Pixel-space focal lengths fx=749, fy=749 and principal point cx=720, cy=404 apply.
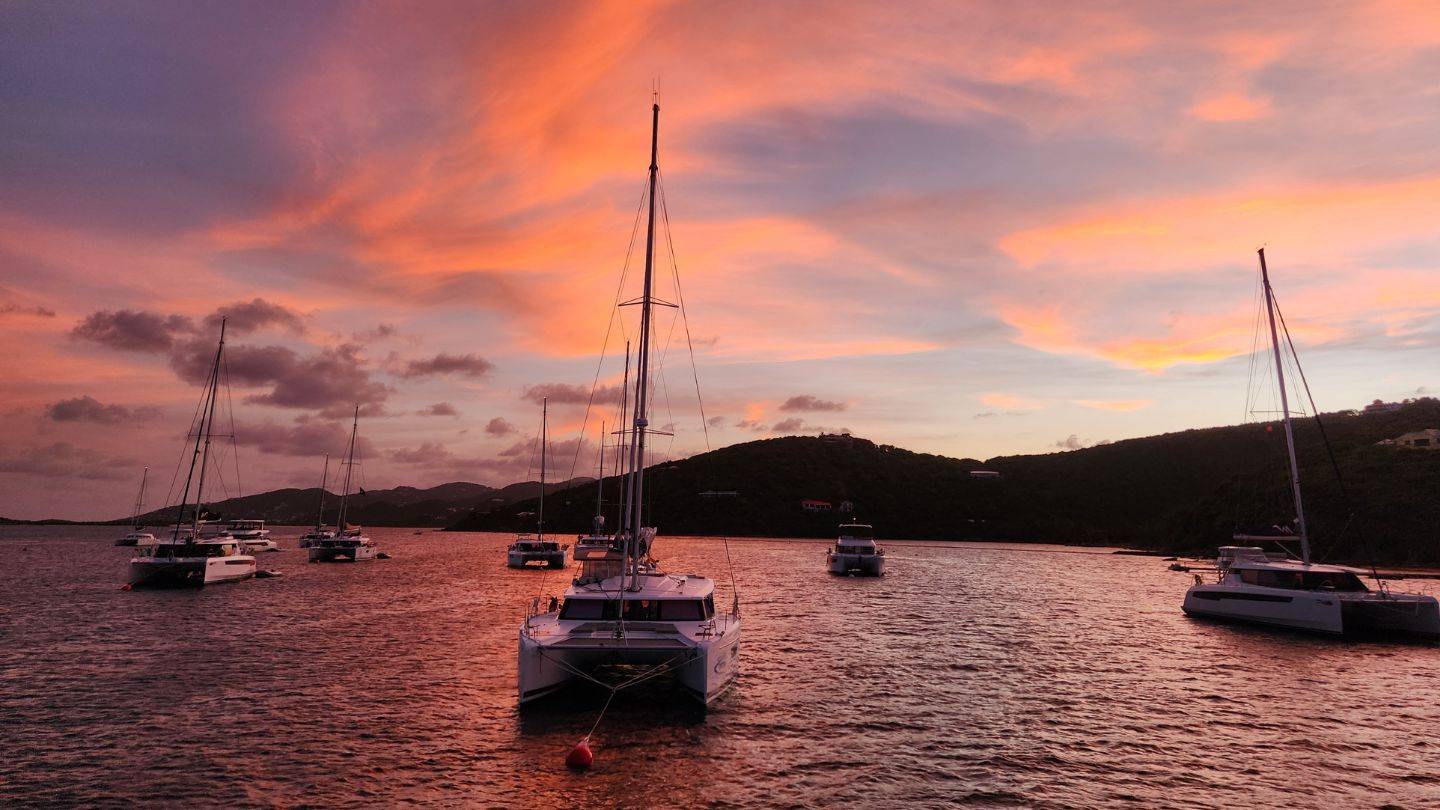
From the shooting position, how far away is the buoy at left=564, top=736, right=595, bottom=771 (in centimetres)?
1705

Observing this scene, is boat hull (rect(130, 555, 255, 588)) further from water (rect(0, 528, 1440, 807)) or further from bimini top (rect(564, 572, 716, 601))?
bimini top (rect(564, 572, 716, 601))

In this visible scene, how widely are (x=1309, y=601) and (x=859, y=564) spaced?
41.6 metres

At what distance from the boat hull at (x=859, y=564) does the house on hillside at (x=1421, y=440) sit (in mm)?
82411

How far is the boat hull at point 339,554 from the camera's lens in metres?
93.7

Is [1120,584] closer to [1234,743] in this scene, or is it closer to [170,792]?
[1234,743]

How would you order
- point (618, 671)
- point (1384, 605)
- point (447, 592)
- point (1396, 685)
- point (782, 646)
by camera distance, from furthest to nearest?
point (447, 592), point (1384, 605), point (782, 646), point (1396, 685), point (618, 671)

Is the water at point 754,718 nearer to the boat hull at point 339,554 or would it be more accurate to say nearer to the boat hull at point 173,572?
the boat hull at point 173,572

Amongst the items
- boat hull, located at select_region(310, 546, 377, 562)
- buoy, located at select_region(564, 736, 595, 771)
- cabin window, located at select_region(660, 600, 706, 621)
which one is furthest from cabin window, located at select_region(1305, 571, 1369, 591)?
boat hull, located at select_region(310, 546, 377, 562)

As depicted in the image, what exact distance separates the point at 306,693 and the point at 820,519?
160592 millimetres

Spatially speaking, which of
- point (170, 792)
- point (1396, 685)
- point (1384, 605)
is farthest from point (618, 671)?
point (1384, 605)

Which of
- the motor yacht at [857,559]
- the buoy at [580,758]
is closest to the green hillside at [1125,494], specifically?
the motor yacht at [857,559]

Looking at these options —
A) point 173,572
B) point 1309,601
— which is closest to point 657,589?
point 1309,601

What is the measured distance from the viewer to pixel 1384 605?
37.1 meters

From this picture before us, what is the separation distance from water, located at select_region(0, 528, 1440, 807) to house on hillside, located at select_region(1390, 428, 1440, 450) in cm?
9022
